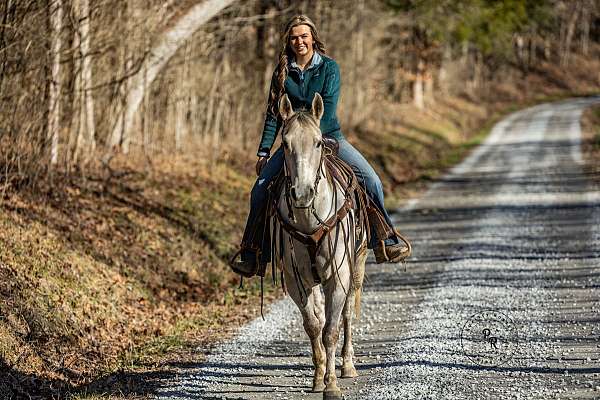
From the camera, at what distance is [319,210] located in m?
7.01

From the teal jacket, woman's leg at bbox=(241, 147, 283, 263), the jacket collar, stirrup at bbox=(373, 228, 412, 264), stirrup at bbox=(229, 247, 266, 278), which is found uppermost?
the jacket collar

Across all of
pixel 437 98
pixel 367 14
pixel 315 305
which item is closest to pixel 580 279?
pixel 315 305

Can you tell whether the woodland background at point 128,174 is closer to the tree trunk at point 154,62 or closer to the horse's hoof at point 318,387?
the tree trunk at point 154,62

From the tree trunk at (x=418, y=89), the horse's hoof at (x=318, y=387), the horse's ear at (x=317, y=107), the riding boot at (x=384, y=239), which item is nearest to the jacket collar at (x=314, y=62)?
the horse's ear at (x=317, y=107)

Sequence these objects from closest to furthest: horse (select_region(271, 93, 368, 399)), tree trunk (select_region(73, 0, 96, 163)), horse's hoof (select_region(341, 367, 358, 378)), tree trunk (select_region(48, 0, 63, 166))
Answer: horse (select_region(271, 93, 368, 399))
horse's hoof (select_region(341, 367, 358, 378))
tree trunk (select_region(48, 0, 63, 166))
tree trunk (select_region(73, 0, 96, 163))

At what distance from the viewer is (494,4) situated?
38.3 m

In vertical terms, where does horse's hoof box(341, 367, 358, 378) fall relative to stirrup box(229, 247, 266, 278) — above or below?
below

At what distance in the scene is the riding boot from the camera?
820 cm

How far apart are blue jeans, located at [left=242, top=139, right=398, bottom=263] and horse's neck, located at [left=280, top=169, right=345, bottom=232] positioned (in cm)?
61

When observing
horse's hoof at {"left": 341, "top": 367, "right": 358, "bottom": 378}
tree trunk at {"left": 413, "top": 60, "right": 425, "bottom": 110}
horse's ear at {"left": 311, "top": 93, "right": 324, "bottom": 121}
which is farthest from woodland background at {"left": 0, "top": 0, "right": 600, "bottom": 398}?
tree trunk at {"left": 413, "top": 60, "right": 425, "bottom": 110}

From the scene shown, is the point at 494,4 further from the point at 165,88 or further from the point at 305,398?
the point at 305,398

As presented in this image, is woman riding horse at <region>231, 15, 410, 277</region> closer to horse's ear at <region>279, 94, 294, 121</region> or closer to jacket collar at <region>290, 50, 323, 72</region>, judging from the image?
jacket collar at <region>290, 50, 323, 72</region>

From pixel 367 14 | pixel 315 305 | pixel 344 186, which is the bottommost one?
pixel 315 305

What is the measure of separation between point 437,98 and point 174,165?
123 ft
